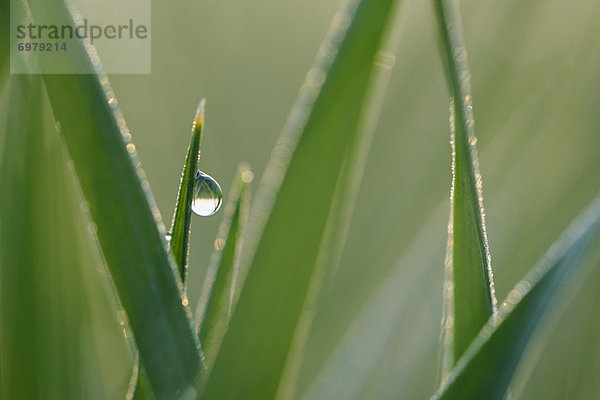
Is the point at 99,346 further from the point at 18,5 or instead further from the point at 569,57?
the point at 569,57

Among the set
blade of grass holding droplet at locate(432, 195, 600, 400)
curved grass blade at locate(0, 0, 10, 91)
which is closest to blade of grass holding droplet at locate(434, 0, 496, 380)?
blade of grass holding droplet at locate(432, 195, 600, 400)

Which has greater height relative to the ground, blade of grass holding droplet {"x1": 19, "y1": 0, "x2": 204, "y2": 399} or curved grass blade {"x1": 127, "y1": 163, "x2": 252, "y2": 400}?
blade of grass holding droplet {"x1": 19, "y1": 0, "x2": 204, "y2": 399}

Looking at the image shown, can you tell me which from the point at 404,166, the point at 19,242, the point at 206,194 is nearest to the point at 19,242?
the point at 19,242

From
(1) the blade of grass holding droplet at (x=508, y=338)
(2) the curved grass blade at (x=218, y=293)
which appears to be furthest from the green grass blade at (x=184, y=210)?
(1) the blade of grass holding droplet at (x=508, y=338)

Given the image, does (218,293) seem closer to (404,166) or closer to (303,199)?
(303,199)

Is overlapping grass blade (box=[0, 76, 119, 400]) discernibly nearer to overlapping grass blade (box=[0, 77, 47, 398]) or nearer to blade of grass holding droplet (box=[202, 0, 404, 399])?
overlapping grass blade (box=[0, 77, 47, 398])

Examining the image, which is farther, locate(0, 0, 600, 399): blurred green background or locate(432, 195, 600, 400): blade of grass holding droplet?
locate(0, 0, 600, 399): blurred green background

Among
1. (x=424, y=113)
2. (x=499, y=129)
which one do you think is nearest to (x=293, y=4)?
(x=424, y=113)

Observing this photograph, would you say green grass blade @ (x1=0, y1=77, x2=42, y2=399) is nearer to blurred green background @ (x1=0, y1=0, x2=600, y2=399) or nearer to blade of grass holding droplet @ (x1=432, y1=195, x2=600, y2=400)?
blurred green background @ (x1=0, y1=0, x2=600, y2=399)

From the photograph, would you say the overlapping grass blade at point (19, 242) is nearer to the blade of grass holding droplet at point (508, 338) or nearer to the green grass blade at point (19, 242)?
the green grass blade at point (19, 242)
